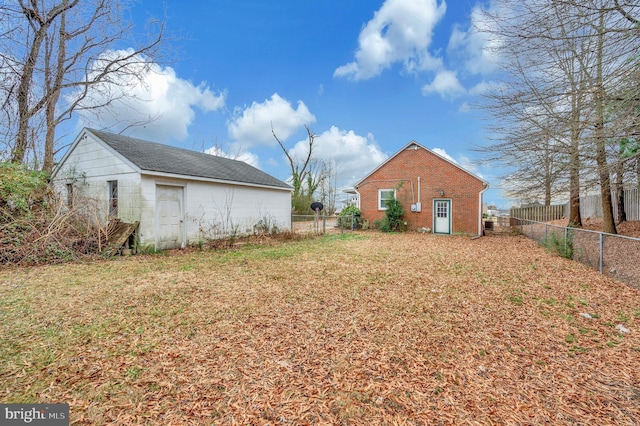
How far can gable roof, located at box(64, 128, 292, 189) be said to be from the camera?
8.90 meters

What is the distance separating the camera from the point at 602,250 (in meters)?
6.08

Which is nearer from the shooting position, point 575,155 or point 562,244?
point 575,155

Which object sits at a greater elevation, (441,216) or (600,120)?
(600,120)

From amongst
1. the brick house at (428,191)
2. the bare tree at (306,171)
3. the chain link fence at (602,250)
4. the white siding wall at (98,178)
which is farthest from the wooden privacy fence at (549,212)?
the white siding wall at (98,178)

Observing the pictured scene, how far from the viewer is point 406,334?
3.19 meters

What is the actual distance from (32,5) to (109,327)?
44.5 feet

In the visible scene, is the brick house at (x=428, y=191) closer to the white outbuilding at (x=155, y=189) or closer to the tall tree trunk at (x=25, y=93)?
the white outbuilding at (x=155, y=189)

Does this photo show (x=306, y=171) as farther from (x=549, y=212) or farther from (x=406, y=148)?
(x=549, y=212)

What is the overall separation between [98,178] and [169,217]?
10.4 feet

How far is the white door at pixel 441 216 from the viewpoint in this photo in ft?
49.7

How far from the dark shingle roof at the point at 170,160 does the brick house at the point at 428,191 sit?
7151 mm

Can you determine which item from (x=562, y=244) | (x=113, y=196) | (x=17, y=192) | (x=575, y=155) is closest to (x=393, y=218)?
(x=562, y=244)

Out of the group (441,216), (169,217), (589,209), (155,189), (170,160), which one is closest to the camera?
(155,189)

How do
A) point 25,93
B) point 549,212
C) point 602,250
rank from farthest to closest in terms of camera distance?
1. point 549,212
2. point 25,93
3. point 602,250
